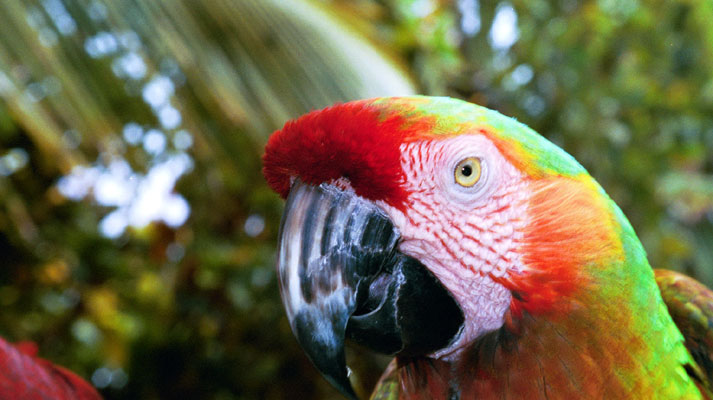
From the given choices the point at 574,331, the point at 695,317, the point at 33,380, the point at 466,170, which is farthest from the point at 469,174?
the point at 33,380

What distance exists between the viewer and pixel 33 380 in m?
1.16

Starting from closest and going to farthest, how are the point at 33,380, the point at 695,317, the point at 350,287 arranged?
the point at 350,287 → the point at 695,317 → the point at 33,380

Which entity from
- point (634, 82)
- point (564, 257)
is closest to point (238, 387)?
point (564, 257)

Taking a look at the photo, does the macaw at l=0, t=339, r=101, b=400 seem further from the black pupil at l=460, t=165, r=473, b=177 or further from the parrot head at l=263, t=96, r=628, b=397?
the black pupil at l=460, t=165, r=473, b=177

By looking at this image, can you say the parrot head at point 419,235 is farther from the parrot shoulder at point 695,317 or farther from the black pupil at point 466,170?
the parrot shoulder at point 695,317

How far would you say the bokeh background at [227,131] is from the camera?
50.6 inches

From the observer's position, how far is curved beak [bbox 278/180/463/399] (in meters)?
0.71

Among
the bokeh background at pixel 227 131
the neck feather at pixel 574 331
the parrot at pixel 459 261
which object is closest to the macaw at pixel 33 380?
the bokeh background at pixel 227 131

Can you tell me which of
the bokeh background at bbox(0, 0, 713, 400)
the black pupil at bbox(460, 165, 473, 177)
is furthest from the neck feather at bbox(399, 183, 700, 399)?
the bokeh background at bbox(0, 0, 713, 400)

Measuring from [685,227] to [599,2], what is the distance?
1177 millimetres

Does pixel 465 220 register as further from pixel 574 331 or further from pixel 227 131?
pixel 227 131

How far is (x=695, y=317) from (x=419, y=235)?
21.8 inches

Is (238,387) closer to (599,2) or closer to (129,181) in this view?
(129,181)

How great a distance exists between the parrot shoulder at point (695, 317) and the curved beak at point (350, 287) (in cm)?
47
